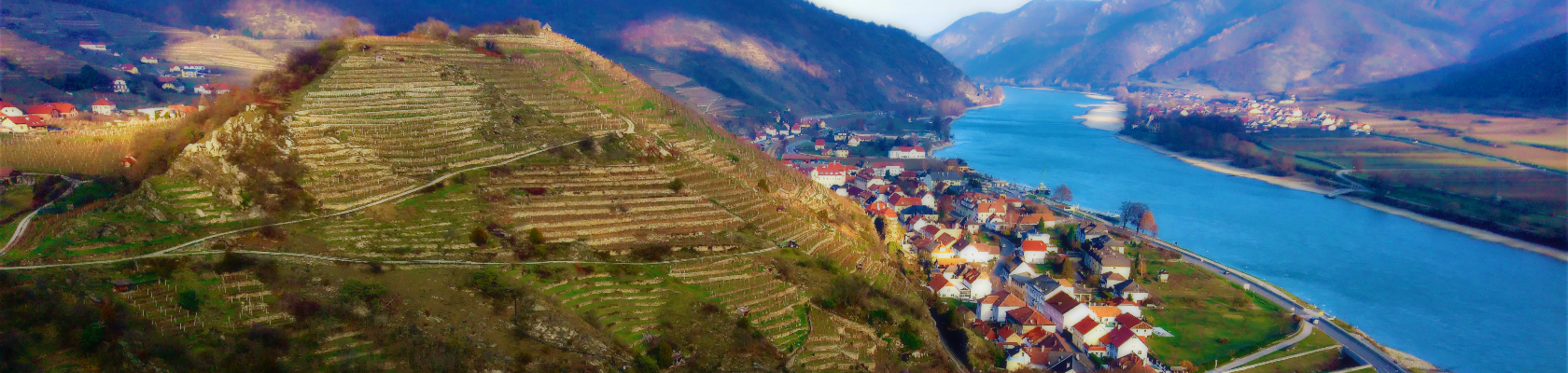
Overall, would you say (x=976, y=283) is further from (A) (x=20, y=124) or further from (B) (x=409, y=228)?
(A) (x=20, y=124)

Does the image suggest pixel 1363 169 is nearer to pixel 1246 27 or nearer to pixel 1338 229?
pixel 1338 229

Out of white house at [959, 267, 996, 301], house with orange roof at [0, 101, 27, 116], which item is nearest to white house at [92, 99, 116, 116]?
house with orange roof at [0, 101, 27, 116]

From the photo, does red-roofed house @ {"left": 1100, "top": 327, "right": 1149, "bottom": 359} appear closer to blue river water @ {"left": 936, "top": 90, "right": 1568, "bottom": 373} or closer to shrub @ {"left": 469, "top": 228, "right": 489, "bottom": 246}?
blue river water @ {"left": 936, "top": 90, "right": 1568, "bottom": 373}

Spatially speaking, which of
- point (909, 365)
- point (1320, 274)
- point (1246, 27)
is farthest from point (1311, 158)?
point (1246, 27)

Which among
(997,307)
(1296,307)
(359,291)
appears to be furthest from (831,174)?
(359,291)

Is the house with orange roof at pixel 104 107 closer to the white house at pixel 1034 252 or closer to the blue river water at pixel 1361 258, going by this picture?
the white house at pixel 1034 252
